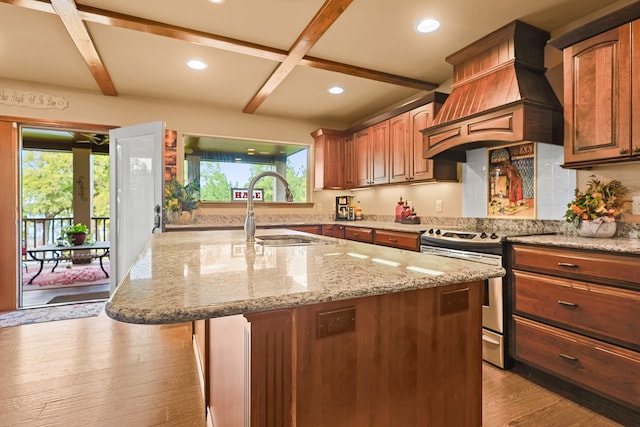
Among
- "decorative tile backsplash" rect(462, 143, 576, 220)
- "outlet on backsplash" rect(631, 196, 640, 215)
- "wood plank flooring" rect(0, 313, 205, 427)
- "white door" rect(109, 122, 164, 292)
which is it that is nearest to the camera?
"wood plank flooring" rect(0, 313, 205, 427)

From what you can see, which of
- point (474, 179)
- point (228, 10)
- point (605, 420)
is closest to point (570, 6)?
point (474, 179)

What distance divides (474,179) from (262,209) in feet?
9.25

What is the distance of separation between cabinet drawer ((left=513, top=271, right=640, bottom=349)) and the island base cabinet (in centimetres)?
115

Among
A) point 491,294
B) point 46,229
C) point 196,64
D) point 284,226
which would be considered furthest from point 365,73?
point 46,229

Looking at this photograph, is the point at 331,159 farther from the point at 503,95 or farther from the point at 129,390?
the point at 129,390

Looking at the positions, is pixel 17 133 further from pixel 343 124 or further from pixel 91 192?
pixel 343 124

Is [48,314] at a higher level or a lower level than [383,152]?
lower

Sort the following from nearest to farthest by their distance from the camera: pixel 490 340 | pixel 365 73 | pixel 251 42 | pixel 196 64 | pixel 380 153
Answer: pixel 490 340, pixel 251 42, pixel 196 64, pixel 365 73, pixel 380 153

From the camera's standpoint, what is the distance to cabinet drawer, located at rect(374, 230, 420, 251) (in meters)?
3.04

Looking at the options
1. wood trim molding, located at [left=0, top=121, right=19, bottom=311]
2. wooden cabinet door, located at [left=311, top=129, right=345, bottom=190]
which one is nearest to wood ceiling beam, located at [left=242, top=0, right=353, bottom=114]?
wooden cabinet door, located at [left=311, top=129, right=345, bottom=190]

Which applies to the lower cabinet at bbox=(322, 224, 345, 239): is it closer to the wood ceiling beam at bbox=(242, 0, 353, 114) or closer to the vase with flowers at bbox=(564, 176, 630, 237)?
the wood ceiling beam at bbox=(242, 0, 353, 114)

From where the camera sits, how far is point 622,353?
5.46 ft

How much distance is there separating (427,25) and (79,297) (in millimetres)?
4820

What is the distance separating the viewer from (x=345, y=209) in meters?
4.86
